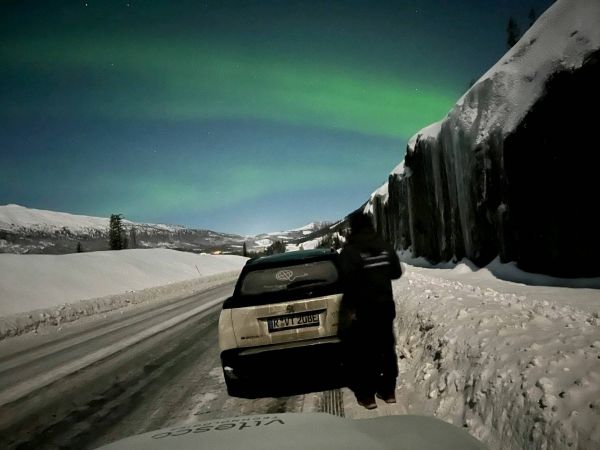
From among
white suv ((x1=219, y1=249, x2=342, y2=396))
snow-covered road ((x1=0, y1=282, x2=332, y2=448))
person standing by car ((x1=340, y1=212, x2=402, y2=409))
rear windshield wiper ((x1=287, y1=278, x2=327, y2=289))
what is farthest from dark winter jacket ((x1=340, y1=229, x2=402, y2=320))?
snow-covered road ((x1=0, y1=282, x2=332, y2=448))

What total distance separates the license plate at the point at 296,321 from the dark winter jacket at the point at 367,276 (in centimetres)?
39

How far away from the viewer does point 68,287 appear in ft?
63.9

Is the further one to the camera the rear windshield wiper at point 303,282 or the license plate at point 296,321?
the rear windshield wiper at point 303,282

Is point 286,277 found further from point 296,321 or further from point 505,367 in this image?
point 505,367

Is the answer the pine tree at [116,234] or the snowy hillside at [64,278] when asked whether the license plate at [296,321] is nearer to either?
the snowy hillside at [64,278]

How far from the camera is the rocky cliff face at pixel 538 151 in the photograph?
927 centimetres

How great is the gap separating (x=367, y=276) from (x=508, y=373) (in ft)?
4.97

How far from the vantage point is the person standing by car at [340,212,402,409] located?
385cm

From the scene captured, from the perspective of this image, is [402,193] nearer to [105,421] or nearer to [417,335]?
[417,335]

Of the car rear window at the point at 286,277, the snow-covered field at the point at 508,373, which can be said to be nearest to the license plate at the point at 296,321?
the car rear window at the point at 286,277

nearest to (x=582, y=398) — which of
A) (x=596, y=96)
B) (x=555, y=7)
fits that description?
(x=596, y=96)

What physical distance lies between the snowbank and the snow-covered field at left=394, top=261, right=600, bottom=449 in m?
12.0

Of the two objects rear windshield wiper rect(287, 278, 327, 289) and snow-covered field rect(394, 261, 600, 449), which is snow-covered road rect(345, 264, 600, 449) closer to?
snow-covered field rect(394, 261, 600, 449)

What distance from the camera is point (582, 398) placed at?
2.41m
